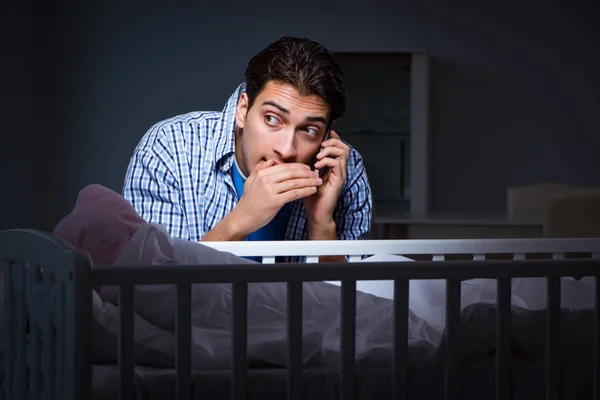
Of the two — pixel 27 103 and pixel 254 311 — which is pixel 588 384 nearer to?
pixel 254 311

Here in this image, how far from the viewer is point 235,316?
0.88m

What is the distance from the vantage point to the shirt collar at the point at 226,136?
183 cm

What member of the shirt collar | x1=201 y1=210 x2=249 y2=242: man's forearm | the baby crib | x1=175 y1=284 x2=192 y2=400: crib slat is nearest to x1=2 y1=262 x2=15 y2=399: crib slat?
the baby crib

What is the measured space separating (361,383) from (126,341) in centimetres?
30

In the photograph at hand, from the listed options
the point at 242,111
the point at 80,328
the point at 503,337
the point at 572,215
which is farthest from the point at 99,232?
the point at 572,215

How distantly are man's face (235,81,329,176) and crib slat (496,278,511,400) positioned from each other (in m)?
0.79

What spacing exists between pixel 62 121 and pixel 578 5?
3122 millimetres

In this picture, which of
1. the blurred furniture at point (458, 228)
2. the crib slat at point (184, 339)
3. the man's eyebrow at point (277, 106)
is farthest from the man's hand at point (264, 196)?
the blurred furniture at point (458, 228)

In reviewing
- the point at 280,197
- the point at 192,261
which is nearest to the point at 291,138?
the point at 280,197

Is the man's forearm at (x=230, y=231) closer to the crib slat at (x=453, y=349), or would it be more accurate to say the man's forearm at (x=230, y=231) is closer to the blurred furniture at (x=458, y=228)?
the crib slat at (x=453, y=349)

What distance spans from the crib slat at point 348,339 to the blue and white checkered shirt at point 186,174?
3.01 ft

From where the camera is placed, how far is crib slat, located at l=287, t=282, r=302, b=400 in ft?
2.94

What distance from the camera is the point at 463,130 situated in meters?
4.81

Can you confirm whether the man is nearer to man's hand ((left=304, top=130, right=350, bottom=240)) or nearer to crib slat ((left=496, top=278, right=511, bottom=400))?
man's hand ((left=304, top=130, right=350, bottom=240))
